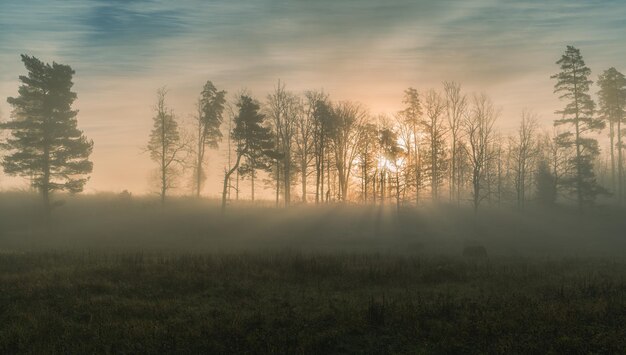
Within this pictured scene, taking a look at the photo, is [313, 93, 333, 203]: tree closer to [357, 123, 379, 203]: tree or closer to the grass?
[357, 123, 379, 203]: tree

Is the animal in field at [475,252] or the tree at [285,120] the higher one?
the tree at [285,120]

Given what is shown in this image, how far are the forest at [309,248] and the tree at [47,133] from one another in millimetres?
167

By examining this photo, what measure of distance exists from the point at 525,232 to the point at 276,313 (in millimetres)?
39192

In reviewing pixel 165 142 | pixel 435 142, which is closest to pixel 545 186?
pixel 435 142

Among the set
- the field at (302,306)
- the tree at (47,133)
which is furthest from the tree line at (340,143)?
the field at (302,306)

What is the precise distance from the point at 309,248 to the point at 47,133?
26212 mm

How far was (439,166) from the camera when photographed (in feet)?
174

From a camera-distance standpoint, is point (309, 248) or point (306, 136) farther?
point (306, 136)

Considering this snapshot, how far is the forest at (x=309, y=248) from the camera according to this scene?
9.38 m

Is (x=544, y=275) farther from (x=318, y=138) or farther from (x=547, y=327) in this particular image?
(x=318, y=138)

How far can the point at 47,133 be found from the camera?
119ft

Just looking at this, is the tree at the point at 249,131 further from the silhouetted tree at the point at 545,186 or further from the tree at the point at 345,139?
the silhouetted tree at the point at 545,186

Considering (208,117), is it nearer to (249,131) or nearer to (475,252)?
(249,131)

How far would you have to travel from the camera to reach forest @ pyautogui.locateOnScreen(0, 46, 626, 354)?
9.38m
